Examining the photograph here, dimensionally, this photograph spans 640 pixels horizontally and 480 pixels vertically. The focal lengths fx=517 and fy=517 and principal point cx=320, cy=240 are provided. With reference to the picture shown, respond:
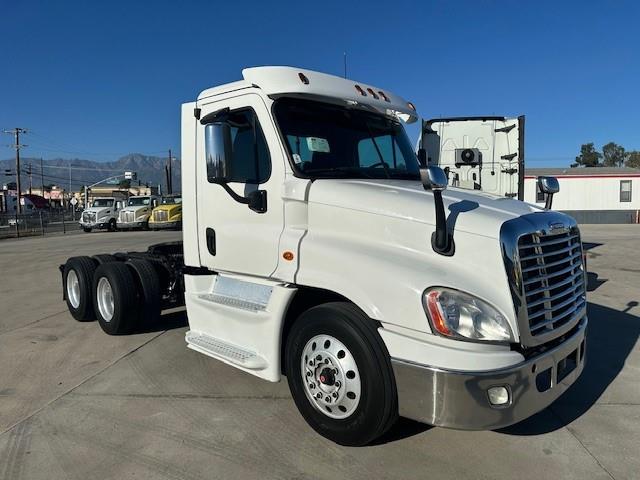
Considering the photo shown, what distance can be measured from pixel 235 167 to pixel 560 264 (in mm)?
2488

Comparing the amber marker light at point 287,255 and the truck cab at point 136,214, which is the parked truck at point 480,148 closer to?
the amber marker light at point 287,255

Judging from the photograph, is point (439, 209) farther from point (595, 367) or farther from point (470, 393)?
point (595, 367)

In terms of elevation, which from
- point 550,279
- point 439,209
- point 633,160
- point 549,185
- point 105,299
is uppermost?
point 633,160

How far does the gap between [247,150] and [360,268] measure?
1.53 m

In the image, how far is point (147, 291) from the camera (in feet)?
19.6

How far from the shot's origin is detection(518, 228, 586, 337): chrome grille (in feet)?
9.86

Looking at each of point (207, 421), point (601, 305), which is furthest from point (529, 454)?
point (601, 305)

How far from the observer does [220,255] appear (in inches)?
176

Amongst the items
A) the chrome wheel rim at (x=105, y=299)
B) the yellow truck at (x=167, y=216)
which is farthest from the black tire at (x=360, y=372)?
the yellow truck at (x=167, y=216)

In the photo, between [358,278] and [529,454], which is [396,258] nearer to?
[358,278]

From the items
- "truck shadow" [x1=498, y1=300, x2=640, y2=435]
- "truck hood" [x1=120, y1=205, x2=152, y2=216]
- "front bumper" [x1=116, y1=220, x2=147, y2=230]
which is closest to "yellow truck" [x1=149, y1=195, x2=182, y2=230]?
"truck hood" [x1=120, y1=205, x2=152, y2=216]

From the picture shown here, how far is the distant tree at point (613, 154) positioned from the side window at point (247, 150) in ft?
341

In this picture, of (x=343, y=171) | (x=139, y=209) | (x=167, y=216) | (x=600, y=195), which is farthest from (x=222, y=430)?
(x=600, y=195)

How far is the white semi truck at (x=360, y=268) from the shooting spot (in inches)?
114
